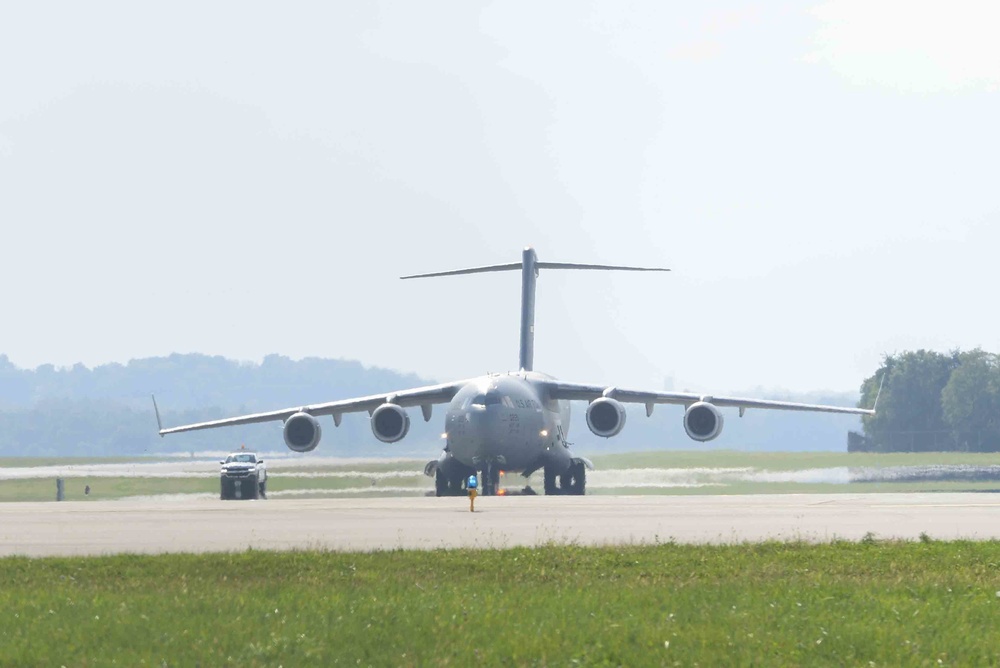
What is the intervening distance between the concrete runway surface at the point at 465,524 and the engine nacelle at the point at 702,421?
7946 mm

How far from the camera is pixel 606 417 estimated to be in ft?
138

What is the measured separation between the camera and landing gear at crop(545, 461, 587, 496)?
4597cm

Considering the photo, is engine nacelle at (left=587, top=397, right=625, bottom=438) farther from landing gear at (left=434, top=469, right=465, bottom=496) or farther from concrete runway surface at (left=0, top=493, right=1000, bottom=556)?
concrete runway surface at (left=0, top=493, right=1000, bottom=556)

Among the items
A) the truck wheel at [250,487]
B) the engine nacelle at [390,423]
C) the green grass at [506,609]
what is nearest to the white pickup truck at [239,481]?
the truck wheel at [250,487]

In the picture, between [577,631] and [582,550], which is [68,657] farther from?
[582,550]

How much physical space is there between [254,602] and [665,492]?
126ft

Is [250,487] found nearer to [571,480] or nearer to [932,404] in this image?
[571,480]

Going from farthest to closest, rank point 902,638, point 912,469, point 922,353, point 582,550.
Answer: point 922,353, point 912,469, point 582,550, point 902,638

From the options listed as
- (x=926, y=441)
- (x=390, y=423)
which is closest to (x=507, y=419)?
(x=390, y=423)

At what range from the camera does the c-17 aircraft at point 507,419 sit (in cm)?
4128

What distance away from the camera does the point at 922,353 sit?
105 meters

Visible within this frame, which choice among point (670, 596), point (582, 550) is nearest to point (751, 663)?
point (670, 596)

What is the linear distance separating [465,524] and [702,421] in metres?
18.6

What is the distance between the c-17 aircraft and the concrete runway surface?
7.23 m
